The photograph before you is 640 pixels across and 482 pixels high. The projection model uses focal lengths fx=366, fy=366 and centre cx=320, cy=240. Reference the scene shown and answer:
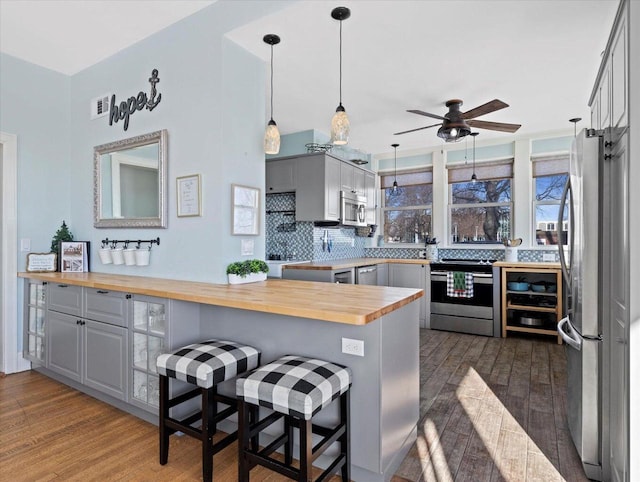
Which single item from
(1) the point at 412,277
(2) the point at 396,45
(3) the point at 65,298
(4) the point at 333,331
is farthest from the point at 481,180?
(3) the point at 65,298

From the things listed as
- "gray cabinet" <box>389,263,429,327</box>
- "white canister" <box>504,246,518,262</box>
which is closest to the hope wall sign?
"gray cabinet" <box>389,263,429,327</box>

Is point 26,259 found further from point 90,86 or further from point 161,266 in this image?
point 90,86

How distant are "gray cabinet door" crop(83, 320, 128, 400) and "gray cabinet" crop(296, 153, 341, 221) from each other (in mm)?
2530

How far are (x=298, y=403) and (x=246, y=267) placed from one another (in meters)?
1.36

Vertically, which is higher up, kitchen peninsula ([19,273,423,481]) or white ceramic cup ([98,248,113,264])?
white ceramic cup ([98,248,113,264])

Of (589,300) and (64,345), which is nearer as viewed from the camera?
(589,300)

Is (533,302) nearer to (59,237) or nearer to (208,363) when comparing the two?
(208,363)

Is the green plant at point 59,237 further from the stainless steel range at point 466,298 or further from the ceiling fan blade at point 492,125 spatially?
the stainless steel range at point 466,298

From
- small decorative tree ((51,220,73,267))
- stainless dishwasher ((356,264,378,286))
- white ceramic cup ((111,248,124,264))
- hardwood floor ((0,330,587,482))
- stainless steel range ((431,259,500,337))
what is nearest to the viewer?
hardwood floor ((0,330,587,482))

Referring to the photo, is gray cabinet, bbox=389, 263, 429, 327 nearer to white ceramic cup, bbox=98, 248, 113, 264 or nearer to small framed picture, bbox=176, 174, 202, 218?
small framed picture, bbox=176, 174, 202, 218

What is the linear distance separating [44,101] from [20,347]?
2.38 meters

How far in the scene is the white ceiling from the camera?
2.48 m

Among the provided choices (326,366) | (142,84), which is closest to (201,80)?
(142,84)

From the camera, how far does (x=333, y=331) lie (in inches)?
75.9
